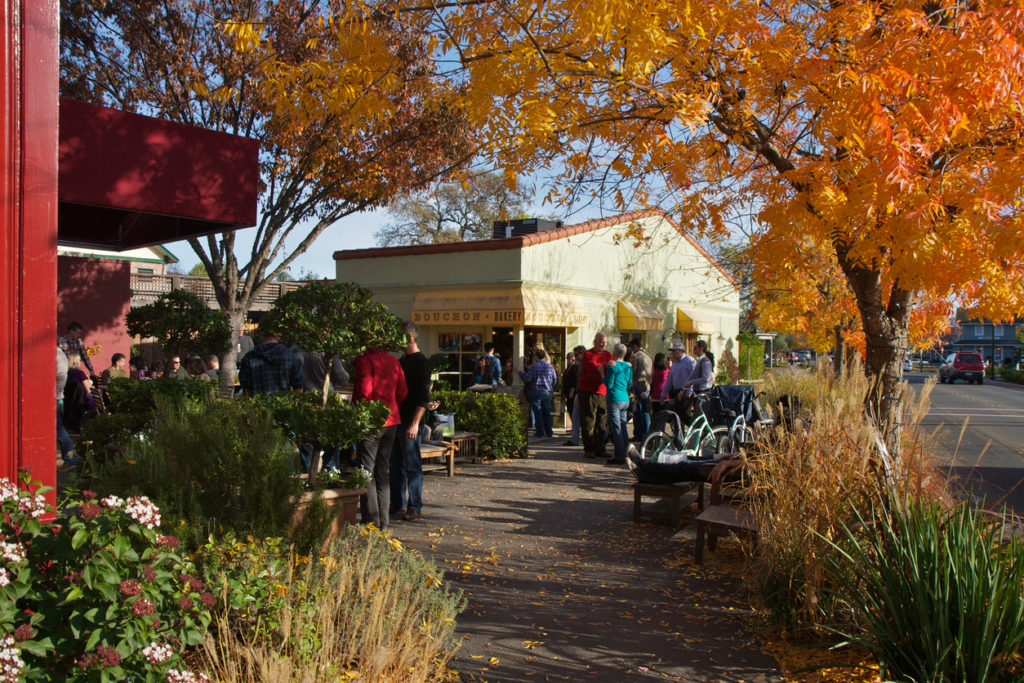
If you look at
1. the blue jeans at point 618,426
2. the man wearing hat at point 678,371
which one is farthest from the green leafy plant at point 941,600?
the man wearing hat at point 678,371

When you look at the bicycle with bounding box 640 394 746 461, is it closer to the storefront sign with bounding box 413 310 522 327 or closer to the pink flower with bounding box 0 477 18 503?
the pink flower with bounding box 0 477 18 503

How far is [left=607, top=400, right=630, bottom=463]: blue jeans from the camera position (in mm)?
11492

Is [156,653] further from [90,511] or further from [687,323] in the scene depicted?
[687,323]

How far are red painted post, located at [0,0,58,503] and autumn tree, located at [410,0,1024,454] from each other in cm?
360

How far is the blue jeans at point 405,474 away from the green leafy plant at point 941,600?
437 cm

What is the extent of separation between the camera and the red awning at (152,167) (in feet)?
18.5

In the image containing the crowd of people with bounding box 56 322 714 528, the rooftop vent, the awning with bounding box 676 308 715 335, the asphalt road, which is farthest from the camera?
the awning with bounding box 676 308 715 335

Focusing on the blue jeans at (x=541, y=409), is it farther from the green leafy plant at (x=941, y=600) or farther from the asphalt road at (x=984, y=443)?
the green leafy plant at (x=941, y=600)

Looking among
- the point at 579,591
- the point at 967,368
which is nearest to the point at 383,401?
the point at 579,591

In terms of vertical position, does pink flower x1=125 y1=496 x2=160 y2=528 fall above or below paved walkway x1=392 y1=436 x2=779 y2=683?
above

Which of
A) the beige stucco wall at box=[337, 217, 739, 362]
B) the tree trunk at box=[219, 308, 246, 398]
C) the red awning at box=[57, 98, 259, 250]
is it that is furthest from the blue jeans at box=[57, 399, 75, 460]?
the beige stucco wall at box=[337, 217, 739, 362]

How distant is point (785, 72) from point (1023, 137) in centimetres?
209

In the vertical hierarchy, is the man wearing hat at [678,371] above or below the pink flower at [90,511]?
above

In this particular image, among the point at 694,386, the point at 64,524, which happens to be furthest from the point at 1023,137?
the point at 64,524
